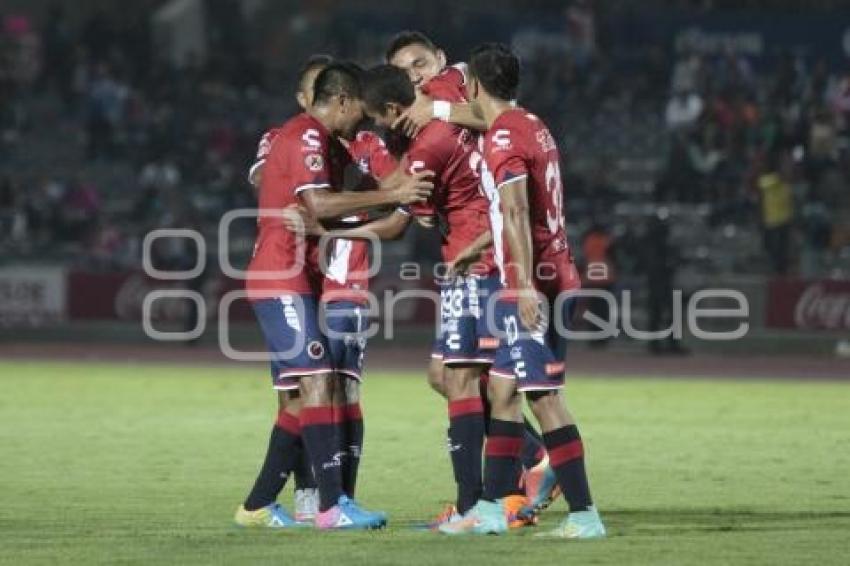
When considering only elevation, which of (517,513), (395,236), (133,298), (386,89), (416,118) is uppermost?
(386,89)

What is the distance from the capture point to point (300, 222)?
33.0 feet

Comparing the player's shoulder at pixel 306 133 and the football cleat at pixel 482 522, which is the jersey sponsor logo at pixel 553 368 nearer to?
the football cleat at pixel 482 522

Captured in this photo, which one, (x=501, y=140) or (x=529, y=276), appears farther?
(x=501, y=140)

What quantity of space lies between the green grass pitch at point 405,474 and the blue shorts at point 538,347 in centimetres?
82

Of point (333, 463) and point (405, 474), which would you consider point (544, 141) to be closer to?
point (333, 463)

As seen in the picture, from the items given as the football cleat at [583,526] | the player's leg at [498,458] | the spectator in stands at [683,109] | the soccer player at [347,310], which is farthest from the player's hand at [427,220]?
the spectator in stands at [683,109]

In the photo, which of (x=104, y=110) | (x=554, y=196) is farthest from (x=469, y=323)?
(x=104, y=110)

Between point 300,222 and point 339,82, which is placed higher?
point 339,82

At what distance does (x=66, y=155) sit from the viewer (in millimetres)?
35031

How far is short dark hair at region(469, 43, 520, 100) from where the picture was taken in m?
9.46

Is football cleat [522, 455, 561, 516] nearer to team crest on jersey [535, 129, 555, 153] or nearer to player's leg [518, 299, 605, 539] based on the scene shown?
player's leg [518, 299, 605, 539]

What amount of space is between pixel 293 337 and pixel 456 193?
1.22 m

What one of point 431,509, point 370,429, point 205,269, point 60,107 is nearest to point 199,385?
point 370,429

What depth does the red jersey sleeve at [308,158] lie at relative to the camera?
9.94m
